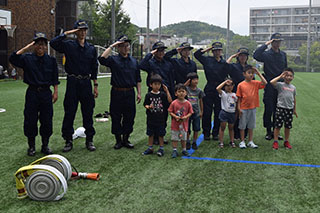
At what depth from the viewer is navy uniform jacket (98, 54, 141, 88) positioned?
6347 millimetres

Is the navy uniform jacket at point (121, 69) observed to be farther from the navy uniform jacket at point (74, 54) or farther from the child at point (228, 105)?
the child at point (228, 105)

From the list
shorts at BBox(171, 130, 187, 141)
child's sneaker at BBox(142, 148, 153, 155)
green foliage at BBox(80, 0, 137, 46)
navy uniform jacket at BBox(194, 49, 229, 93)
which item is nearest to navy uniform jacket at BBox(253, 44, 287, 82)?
navy uniform jacket at BBox(194, 49, 229, 93)

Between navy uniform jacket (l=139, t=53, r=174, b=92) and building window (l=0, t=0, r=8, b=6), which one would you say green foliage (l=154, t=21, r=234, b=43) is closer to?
building window (l=0, t=0, r=8, b=6)

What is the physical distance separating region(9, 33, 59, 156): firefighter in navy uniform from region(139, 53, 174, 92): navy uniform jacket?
1.69 m

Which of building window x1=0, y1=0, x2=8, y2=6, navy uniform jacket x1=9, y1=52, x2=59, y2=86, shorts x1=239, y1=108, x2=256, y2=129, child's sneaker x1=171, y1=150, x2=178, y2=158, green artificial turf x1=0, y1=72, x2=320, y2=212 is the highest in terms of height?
building window x1=0, y1=0, x2=8, y2=6

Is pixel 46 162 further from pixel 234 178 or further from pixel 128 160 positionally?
pixel 234 178

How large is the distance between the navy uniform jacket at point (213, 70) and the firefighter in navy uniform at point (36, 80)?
3014 mm

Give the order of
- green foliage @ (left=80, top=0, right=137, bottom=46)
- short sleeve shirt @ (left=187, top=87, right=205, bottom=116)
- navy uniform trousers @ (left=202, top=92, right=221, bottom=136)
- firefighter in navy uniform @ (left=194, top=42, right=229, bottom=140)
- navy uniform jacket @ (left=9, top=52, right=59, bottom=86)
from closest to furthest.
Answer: navy uniform jacket @ (left=9, top=52, right=59, bottom=86) → short sleeve shirt @ (left=187, top=87, right=205, bottom=116) → firefighter in navy uniform @ (left=194, top=42, right=229, bottom=140) → navy uniform trousers @ (left=202, top=92, right=221, bottom=136) → green foliage @ (left=80, top=0, right=137, bottom=46)

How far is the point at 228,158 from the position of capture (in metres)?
5.98

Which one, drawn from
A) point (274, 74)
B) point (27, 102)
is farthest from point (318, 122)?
point (27, 102)

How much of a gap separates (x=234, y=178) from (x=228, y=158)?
1100 millimetres

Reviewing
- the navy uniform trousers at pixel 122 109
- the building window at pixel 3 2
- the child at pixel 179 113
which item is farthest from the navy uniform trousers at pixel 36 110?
the building window at pixel 3 2

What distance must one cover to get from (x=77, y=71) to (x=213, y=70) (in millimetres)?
2756

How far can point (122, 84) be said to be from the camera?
6.39m
